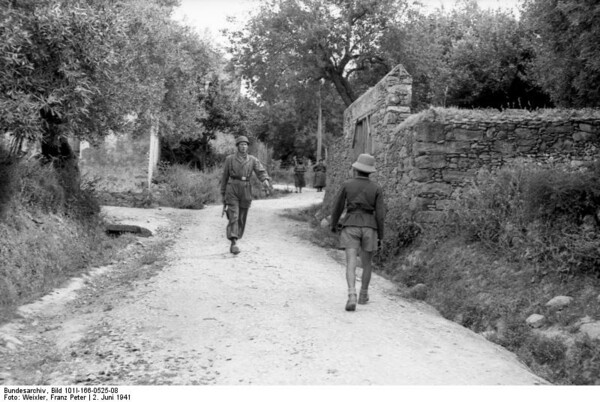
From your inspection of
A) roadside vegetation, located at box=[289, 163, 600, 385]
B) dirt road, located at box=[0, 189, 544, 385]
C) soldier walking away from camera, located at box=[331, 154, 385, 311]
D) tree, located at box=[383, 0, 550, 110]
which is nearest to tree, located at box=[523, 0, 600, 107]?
roadside vegetation, located at box=[289, 163, 600, 385]

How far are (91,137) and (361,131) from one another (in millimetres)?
7493

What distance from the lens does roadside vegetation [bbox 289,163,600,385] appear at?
17.9 ft

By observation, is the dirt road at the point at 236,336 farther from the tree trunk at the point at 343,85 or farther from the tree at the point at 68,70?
the tree trunk at the point at 343,85

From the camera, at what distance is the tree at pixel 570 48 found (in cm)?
750

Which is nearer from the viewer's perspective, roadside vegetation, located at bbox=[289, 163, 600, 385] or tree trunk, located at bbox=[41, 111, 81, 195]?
roadside vegetation, located at bbox=[289, 163, 600, 385]

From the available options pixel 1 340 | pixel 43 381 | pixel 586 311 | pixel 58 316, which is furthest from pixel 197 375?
pixel 586 311

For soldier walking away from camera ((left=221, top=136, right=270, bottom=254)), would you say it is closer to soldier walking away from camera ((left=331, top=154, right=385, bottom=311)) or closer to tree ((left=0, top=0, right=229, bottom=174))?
tree ((left=0, top=0, right=229, bottom=174))

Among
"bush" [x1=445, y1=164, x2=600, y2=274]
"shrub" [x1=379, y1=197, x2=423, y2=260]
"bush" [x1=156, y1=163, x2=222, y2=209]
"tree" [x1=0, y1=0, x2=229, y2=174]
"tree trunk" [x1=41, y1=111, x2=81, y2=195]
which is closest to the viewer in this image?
"bush" [x1=445, y1=164, x2=600, y2=274]

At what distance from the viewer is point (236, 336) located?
5449mm

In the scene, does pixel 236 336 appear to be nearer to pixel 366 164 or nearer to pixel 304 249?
pixel 366 164

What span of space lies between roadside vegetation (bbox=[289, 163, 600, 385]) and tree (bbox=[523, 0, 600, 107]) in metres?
1.68

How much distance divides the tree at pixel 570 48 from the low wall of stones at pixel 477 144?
2.30ft

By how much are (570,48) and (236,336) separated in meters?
7.06

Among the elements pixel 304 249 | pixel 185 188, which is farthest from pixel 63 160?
pixel 185 188
